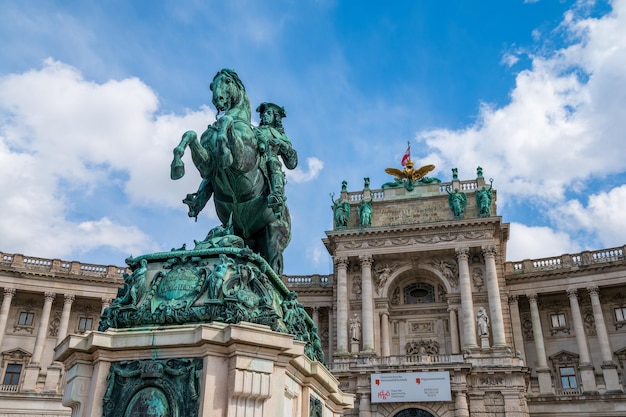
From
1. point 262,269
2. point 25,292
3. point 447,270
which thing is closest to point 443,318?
point 447,270

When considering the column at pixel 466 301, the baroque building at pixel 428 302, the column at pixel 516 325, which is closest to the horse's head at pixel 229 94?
the baroque building at pixel 428 302

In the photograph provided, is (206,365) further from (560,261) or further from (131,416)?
(560,261)

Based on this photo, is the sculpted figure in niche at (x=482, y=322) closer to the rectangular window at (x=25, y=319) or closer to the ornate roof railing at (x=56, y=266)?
the ornate roof railing at (x=56, y=266)

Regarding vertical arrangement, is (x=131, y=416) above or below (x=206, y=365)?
below

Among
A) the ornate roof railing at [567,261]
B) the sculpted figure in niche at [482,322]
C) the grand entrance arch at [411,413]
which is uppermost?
the ornate roof railing at [567,261]

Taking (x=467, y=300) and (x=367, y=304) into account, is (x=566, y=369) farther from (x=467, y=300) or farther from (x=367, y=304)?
(x=367, y=304)

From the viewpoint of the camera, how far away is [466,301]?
Result: 1501 inches

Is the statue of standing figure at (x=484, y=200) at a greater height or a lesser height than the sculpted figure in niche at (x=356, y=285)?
greater

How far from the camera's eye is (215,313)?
5.53m

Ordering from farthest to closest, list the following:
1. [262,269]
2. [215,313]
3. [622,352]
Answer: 1. [622,352]
2. [262,269]
3. [215,313]

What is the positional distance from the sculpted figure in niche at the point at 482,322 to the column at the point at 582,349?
23.6 ft

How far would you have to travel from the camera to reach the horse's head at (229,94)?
7.55 m

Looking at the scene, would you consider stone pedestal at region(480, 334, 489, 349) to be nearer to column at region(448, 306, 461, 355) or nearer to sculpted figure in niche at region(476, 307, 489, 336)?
sculpted figure in niche at region(476, 307, 489, 336)

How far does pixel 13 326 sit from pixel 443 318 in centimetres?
3074
